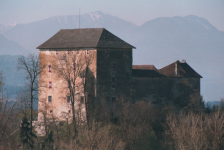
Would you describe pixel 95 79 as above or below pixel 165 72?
below

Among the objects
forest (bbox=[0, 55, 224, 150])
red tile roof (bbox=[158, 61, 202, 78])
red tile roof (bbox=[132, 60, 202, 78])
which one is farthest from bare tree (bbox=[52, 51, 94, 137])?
red tile roof (bbox=[158, 61, 202, 78])

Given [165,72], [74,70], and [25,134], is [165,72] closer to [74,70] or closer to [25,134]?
[74,70]

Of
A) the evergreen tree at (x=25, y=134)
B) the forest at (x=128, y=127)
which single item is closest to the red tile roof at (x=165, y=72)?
the forest at (x=128, y=127)

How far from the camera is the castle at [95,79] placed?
46.7 m

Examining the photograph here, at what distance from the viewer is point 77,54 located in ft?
157

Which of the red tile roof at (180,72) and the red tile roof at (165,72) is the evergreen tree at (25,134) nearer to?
the red tile roof at (165,72)

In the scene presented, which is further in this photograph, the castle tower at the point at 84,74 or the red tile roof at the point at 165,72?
the red tile roof at the point at 165,72

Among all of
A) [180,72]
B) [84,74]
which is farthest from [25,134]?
[180,72]

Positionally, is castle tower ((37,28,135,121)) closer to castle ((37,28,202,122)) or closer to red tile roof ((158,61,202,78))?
castle ((37,28,202,122))

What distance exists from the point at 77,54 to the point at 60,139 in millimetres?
12151

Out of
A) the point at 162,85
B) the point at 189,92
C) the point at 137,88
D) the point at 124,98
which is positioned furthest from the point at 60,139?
the point at 189,92

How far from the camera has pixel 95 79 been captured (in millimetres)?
46938

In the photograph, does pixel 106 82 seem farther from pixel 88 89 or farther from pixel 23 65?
pixel 23 65

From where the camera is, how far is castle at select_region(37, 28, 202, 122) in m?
46.7
